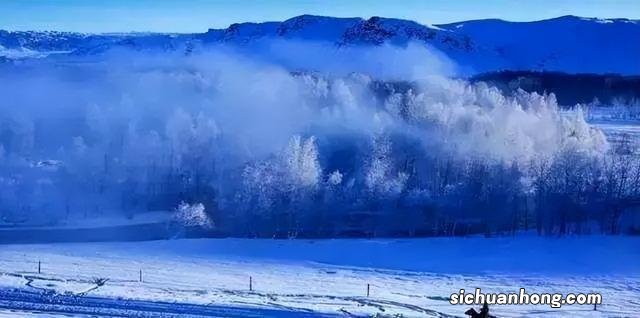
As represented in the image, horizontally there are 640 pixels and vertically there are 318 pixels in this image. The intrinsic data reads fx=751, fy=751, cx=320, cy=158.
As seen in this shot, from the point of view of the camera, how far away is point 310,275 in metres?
20.8

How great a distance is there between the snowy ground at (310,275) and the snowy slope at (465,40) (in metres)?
40.5

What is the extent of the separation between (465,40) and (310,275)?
71757mm

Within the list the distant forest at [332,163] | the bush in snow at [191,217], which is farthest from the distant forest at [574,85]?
the bush in snow at [191,217]

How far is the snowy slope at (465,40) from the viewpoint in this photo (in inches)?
2719

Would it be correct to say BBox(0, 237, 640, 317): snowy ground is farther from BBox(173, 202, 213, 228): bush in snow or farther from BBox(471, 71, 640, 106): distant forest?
BBox(471, 71, 640, 106): distant forest

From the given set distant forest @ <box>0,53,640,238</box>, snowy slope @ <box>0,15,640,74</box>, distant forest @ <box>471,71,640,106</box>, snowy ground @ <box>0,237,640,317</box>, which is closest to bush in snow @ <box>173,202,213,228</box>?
distant forest @ <box>0,53,640,238</box>

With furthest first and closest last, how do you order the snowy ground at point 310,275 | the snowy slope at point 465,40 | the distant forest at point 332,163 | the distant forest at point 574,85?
the snowy slope at point 465,40
the distant forest at point 574,85
the distant forest at point 332,163
the snowy ground at point 310,275

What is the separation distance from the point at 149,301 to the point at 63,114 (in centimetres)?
4101

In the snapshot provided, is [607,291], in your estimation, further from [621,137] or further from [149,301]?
[621,137]

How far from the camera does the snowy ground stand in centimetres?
1638

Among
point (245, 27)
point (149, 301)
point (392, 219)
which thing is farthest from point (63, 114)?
point (245, 27)

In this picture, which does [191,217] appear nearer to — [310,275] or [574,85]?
[310,275]

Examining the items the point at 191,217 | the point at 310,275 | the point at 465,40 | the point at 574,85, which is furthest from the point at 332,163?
the point at 465,40

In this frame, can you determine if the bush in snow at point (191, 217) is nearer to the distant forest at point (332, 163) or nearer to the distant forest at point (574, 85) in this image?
the distant forest at point (332, 163)
